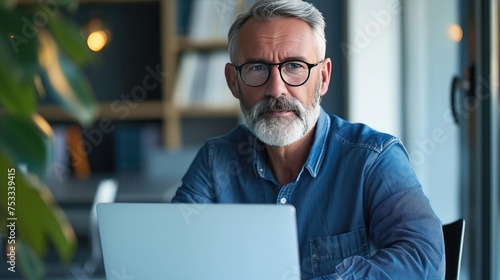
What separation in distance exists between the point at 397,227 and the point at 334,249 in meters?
0.20

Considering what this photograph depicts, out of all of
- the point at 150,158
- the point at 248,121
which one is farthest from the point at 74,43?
the point at 150,158

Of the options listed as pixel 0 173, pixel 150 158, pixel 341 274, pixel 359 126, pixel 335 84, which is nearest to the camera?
pixel 0 173

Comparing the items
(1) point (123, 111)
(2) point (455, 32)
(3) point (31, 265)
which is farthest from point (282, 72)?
(1) point (123, 111)

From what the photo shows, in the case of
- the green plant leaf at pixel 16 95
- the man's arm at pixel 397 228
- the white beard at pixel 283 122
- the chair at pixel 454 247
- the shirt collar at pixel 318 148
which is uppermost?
the green plant leaf at pixel 16 95

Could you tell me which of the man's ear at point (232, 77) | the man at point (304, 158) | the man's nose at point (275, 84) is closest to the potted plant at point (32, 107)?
the man at point (304, 158)

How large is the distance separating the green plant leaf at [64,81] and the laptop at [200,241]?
0.58 m

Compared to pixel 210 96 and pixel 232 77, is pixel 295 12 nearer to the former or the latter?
pixel 232 77

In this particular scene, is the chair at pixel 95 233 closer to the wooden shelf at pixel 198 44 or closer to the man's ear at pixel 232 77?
the wooden shelf at pixel 198 44

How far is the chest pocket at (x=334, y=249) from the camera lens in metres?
1.59

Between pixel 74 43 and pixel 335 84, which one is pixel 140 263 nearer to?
pixel 74 43

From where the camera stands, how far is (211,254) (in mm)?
1179

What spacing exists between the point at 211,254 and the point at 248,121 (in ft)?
2.03

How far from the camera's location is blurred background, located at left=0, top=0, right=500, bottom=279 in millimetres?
2451

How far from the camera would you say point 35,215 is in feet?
1.84
